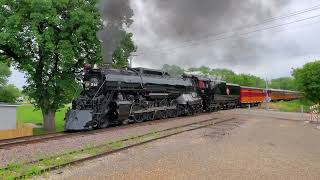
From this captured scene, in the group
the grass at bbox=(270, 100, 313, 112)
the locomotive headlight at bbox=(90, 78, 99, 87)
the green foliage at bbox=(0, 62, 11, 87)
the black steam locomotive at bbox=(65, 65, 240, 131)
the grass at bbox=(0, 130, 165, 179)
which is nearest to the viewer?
the grass at bbox=(0, 130, 165, 179)

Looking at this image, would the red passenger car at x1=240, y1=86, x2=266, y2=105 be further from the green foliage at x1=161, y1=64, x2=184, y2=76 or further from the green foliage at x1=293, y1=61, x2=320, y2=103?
the green foliage at x1=293, y1=61, x2=320, y2=103

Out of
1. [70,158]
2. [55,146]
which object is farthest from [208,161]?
[55,146]

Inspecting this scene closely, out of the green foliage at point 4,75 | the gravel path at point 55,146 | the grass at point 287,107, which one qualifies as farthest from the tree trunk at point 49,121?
the green foliage at point 4,75

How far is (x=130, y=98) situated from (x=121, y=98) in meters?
0.88

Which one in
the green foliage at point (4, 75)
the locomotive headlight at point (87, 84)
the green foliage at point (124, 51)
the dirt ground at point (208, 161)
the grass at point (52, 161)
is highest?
the green foliage at point (4, 75)

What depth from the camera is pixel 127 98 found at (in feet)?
67.5

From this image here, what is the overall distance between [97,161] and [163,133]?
657cm

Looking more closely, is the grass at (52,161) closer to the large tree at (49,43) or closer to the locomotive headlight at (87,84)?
the locomotive headlight at (87,84)

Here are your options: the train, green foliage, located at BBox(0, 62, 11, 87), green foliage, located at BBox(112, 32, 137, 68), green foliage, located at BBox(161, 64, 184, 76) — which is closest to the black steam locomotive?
the train

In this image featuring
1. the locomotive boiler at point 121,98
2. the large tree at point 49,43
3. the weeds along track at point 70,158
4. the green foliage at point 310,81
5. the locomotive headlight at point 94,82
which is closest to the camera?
the weeds along track at point 70,158

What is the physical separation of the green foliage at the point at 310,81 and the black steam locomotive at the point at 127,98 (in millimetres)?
55133

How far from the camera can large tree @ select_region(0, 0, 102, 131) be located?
2636cm

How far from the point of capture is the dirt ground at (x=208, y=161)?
944 centimetres

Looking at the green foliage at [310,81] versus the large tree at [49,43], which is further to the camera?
the green foliage at [310,81]
